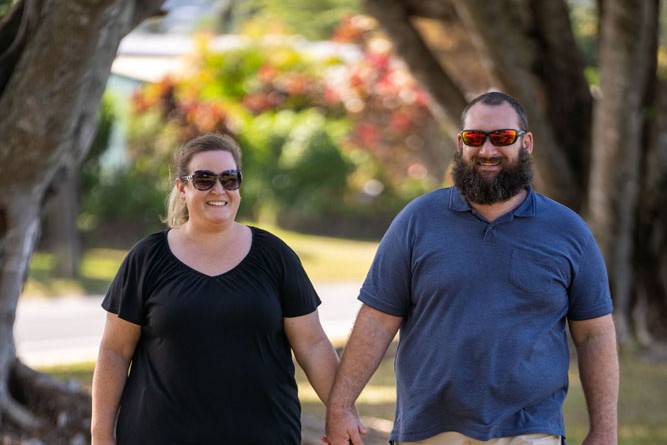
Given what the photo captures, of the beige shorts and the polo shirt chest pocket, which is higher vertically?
the polo shirt chest pocket

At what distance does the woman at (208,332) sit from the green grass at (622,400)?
12.3ft

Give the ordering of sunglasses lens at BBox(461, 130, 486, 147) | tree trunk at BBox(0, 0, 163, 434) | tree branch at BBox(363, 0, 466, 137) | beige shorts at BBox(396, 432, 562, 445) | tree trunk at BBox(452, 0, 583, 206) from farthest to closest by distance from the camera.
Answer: tree branch at BBox(363, 0, 466, 137)
tree trunk at BBox(452, 0, 583, 206)
tree trunk at BBox(0, 0, 163, 434)
sunglasses lens at BBox(461, 130, 486, 147)
beige shorts at BBox(396, 432, 562, 445)

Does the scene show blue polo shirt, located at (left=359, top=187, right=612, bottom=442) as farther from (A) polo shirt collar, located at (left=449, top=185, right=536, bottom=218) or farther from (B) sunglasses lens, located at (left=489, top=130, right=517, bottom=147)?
(B) sunglasses lens, located at (left=489, top=130, right=517, bottom=147)

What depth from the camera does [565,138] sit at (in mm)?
10383

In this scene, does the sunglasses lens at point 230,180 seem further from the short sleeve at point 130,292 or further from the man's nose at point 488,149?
the man's nose at point 488,149

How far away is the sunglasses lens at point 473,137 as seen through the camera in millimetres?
3776

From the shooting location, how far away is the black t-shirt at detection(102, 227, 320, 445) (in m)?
3.58

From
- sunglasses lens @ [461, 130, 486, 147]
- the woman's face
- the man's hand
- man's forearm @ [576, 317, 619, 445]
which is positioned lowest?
the man's hand

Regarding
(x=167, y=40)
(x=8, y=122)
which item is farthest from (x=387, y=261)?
(x=167, y=40)

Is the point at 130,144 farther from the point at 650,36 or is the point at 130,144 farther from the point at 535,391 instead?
the point at 535,391

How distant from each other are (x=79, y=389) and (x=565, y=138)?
576 centimetres

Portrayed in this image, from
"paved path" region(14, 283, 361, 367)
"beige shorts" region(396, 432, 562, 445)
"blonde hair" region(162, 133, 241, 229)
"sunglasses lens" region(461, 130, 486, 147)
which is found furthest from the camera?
"paved path" region(14, 283, 361, 367)

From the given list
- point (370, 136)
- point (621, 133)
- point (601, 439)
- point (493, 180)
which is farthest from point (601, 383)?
point (370, 136)

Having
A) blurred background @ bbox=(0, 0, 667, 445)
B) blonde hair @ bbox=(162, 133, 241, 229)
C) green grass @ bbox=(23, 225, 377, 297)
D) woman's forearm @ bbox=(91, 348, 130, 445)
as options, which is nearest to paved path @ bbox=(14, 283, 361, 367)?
blurred background @ bbox=(0, 0, 667, 445)
